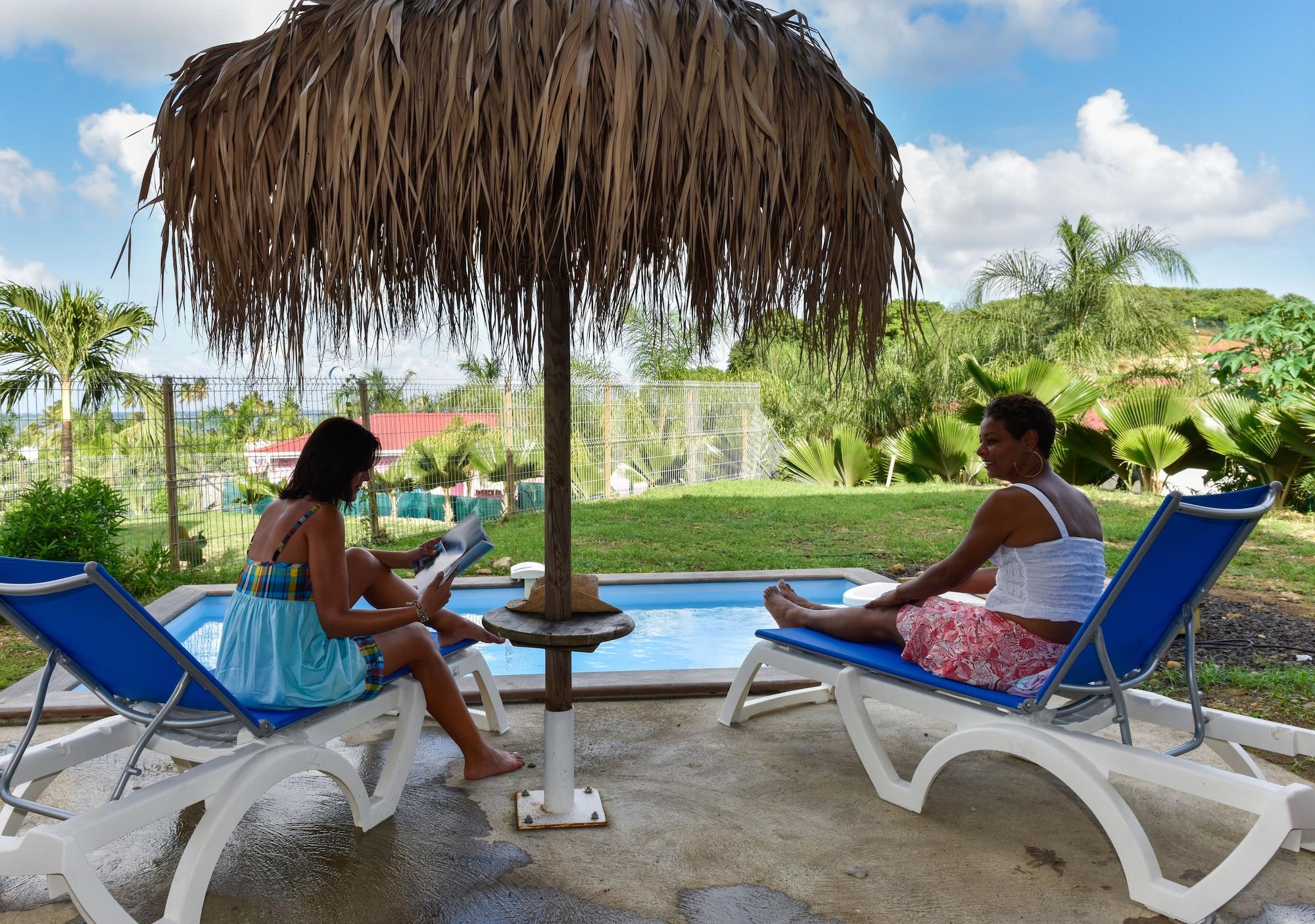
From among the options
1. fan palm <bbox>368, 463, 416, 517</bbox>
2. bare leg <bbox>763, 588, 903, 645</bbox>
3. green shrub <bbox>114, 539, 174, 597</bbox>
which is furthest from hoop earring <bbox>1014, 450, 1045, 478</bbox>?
fan palm <bbox>368, 463, 416, 517</bbox>

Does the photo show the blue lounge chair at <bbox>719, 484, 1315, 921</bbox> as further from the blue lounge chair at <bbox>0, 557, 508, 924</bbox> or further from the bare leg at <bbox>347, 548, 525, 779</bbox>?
the blue lounge chair at <bbox>0, 557, 508, 924</bbox>

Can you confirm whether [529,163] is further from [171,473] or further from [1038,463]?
[171,473]

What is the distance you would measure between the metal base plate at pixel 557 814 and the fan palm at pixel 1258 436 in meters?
9.33

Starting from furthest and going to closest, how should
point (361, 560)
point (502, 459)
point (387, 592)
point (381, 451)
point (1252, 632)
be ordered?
point (502, 459) → point (381, 451) → point (1252, 632) → point (387, 592) → point (361, 560)

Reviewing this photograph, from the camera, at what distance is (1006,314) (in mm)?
18016

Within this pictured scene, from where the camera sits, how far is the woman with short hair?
2836 mm

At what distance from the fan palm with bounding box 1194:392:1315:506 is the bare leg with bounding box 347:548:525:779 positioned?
936cm

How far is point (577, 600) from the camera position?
2.94m

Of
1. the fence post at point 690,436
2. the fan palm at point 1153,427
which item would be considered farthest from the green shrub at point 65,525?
the fan palm at point 1153,427

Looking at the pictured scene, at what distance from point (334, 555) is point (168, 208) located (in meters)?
1.06

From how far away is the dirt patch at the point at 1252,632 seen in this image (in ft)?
16.1

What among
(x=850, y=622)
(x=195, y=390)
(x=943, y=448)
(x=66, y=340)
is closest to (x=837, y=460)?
(x=943, y=448)

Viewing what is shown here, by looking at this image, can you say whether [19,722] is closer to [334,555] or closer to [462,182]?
[334,555]

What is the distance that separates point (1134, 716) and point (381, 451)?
5.33m
